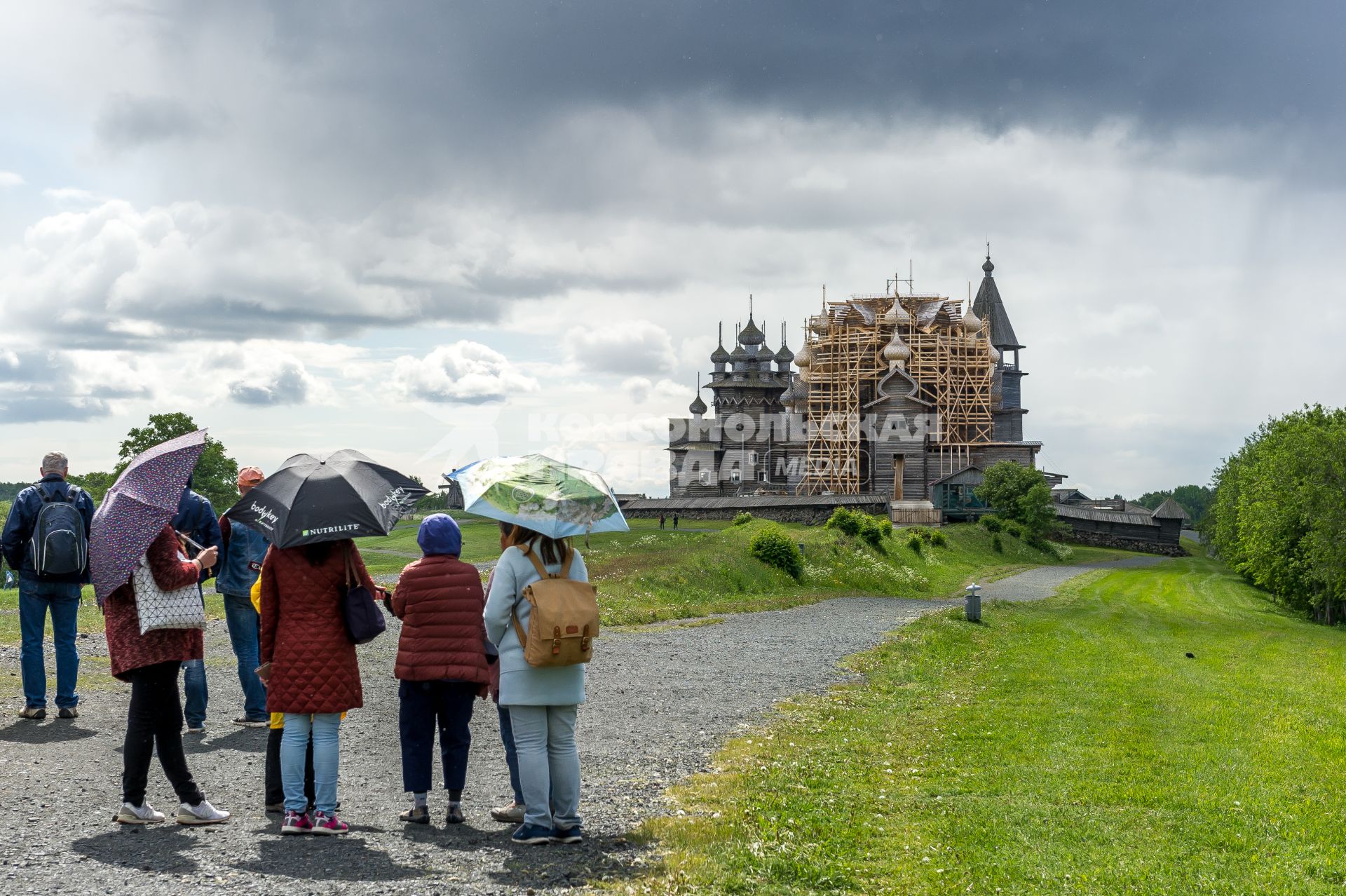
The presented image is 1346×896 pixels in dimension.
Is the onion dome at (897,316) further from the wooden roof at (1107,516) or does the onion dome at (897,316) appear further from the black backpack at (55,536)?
the black backpack at (55,536)

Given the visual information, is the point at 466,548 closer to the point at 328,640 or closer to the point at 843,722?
the point at 843,722

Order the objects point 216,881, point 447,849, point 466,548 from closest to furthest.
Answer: point 216,881
point 447,849
point 466,548

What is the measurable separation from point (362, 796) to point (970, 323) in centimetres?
8533

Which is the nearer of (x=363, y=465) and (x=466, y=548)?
(x=363, y=465)

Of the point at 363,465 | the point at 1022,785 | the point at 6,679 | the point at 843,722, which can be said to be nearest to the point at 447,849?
the point at 363,465

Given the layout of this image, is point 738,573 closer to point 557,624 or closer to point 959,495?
point 557,624

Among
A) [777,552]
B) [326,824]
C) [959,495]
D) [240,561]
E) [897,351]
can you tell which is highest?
[897,351]

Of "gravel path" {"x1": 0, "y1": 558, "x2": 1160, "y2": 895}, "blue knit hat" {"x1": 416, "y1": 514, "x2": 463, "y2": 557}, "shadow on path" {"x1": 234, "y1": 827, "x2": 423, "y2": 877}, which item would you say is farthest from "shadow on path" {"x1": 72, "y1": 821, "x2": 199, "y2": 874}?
"blue knit hat" {"x1": 416, "y1": 514, "x2": 463, "y2": 557}

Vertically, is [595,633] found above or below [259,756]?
above

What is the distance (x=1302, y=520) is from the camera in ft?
141

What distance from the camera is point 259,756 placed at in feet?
35.9

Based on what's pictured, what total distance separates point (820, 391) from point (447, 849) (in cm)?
8267

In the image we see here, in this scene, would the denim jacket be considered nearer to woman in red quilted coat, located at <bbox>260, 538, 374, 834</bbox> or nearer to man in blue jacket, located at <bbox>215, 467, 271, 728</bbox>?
man in blue jacket, located at <bbox>215, 467, 271, 728</bbox>

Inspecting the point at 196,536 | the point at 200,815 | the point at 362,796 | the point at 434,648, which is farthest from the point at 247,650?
the point at 434,648
